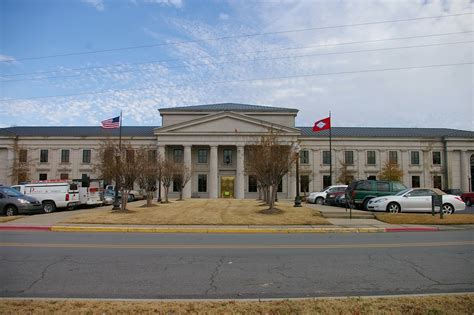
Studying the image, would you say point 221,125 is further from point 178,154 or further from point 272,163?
point 272,163

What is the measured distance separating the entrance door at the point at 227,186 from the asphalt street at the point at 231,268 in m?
46.9

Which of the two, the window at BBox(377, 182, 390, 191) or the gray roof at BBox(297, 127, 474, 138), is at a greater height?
the gray roof at BBox(297, 127, 474, 138)

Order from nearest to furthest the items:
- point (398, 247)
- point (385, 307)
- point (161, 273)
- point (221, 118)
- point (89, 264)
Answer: point (385, 307)
point (161, 273)
point (89, 264)
point (398, 247)
point (221, 118)

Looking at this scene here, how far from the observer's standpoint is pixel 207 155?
6131 centimetres

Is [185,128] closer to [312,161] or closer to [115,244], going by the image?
[312,161]

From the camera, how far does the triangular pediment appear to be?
57.9m

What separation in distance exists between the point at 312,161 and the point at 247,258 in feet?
180

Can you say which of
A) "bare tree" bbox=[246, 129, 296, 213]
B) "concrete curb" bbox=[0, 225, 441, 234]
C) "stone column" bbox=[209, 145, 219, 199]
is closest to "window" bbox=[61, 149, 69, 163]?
"stone column" bbox=[209, 145, 219, 199]

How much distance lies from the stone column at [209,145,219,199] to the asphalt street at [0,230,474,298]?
43782 millimetres

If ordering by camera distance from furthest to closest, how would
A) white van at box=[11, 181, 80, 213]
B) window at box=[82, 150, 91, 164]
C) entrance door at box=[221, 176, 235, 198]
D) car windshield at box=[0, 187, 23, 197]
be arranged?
window at box=[82, 150, 91, 164], entrance door at box=[221, 176, 235, 198], white van at box=[11, 181, 80, 213], car windshield at box=[0, 187, 23, 197]

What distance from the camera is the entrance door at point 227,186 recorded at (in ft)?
196

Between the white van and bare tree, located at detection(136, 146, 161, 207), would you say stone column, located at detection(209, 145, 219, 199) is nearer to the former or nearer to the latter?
bare tree, located at detection(136, 146, 161, 207)

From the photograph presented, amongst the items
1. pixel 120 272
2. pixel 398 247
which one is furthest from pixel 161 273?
pixel 398 247

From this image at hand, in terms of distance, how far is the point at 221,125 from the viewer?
2302 inches
